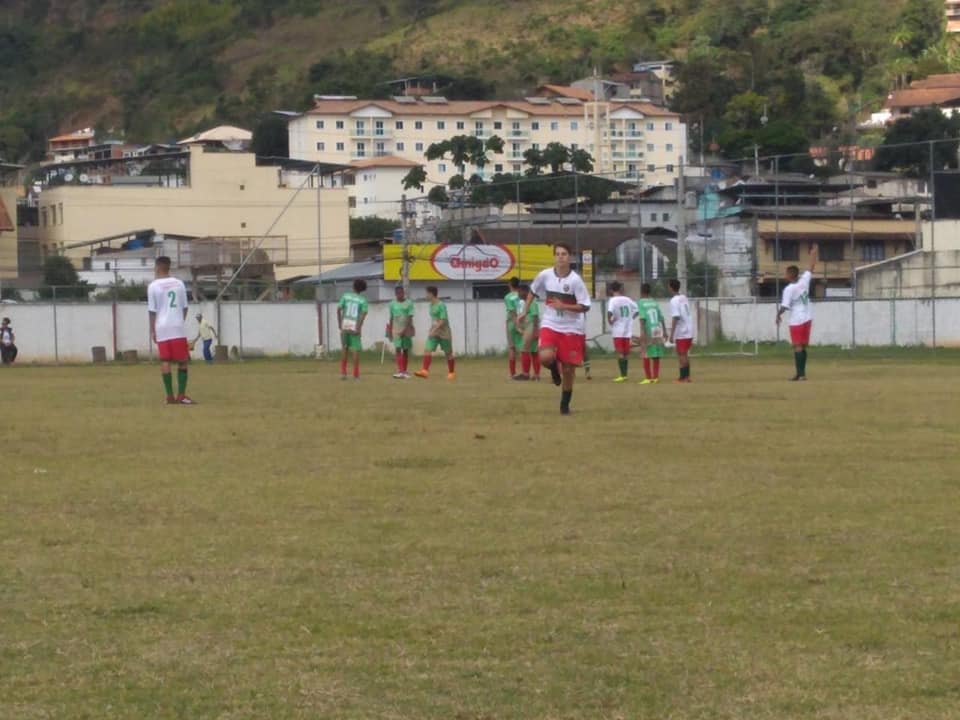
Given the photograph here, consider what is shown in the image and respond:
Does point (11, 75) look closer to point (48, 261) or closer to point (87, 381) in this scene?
point (48, 261)

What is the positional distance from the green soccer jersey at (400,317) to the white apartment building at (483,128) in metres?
108

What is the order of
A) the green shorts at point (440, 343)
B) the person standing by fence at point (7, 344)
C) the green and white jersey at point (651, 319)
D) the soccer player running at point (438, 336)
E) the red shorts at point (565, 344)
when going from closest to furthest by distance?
the red shorts at point (565, 344), the green and white jersey at point (651, 319), the green shorts at point (440, 343), the soccer player running at point (438, 336), the person standing by fence at point (7, 344)

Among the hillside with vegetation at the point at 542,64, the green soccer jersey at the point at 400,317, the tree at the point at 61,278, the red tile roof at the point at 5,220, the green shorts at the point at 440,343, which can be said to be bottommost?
the green shorts at the point at 440,343

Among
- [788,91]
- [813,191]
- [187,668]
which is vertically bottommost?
[187,668]

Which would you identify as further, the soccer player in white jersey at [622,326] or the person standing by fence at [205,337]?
the person standing by fence at [205,337]

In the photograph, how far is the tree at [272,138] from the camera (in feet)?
461

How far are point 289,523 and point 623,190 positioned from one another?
244 ft

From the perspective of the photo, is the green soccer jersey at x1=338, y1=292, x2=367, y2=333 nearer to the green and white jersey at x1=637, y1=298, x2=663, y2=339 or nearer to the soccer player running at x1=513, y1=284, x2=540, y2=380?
the soccer player running at x1=513, y1=284, x2=540, y2=380

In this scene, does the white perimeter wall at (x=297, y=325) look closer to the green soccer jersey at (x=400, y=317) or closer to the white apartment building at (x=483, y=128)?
the green soccer jersey at (x=400, y=317)

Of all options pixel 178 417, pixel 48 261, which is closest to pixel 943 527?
pixel 178 417

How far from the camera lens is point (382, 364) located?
4491 centimetres

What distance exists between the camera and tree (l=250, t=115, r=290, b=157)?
140 m

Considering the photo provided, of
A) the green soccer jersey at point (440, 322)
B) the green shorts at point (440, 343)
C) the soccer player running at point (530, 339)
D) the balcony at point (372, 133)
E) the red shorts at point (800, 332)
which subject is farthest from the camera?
the balcony at point (372, 133)

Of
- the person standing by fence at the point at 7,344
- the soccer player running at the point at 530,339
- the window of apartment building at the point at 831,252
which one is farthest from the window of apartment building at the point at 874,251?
the soccer player running at the point at 530,339
